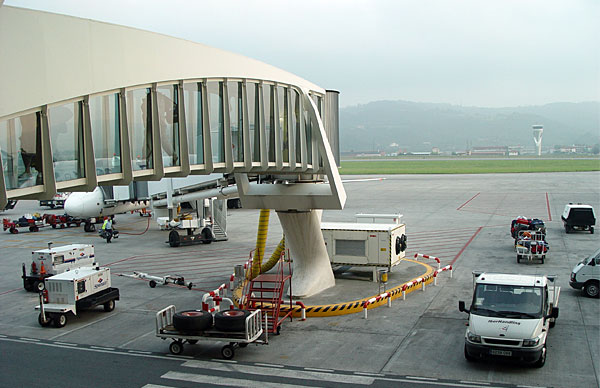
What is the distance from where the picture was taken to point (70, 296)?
2178 cm

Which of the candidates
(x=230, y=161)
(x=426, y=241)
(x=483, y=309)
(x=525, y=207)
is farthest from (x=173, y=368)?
(x=525, y=207)

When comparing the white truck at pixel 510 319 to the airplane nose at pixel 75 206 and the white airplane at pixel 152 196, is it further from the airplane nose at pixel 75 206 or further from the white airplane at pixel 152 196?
the airplane nose at pixel 75 206

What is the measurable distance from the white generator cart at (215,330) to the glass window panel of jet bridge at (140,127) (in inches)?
202

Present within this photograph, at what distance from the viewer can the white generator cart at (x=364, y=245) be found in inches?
1034

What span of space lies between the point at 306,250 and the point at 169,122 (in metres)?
10.5

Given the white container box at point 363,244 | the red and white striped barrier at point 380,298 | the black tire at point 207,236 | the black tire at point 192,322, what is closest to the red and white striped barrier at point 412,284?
the red and white striped barrier at point 380,298

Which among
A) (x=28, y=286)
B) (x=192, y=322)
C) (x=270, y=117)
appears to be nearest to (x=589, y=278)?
(x=270, y=117)

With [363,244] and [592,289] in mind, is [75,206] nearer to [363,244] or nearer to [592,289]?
[363,244]

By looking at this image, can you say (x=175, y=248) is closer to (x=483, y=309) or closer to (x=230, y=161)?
(x=230, y=161)

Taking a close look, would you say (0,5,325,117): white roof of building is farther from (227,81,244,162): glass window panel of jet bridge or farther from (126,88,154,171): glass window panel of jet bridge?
(227,81,244,162): glass window panel of jet bridge

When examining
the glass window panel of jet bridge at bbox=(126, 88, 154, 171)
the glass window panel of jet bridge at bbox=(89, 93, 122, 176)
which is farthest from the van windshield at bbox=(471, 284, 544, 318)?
the glass window panel of jet bridge at bbox=(89, 93, 122, 176)

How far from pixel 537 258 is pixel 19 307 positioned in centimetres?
2332

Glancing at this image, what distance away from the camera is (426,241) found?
3803 centimetres

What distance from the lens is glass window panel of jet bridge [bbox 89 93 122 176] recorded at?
1339 centimetres
